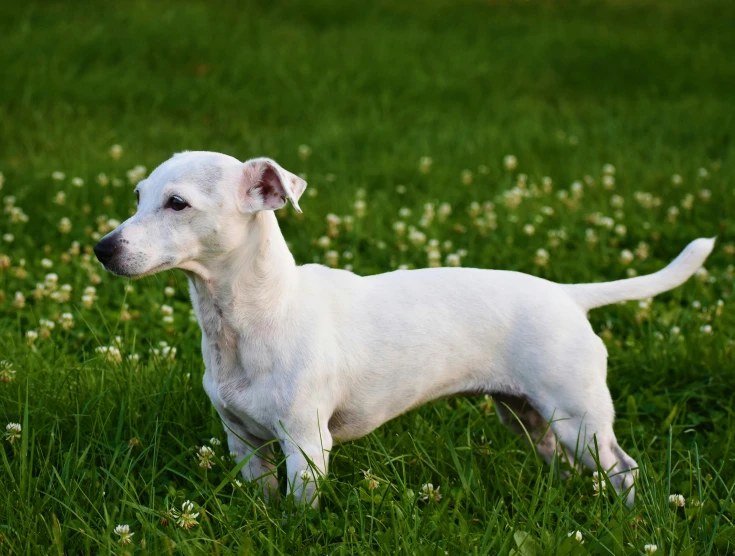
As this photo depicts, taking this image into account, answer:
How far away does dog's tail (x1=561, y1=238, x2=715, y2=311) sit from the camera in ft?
12.5

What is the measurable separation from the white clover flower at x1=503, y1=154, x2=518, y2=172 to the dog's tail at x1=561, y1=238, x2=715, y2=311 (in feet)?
13.4

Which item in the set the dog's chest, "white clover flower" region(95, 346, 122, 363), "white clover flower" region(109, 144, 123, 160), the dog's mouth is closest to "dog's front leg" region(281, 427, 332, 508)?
the dog's chest

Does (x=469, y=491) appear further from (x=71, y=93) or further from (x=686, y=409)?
(x=71, y=93)

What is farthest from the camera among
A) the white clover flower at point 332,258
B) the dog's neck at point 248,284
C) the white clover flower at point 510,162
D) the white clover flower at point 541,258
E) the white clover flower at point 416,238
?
the white clover flower at point 510,162

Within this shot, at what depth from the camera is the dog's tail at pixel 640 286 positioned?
12.5ft

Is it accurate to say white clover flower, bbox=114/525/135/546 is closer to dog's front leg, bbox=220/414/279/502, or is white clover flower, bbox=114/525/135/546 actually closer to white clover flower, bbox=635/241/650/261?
dog's front leg, bbox=220/414/279/502

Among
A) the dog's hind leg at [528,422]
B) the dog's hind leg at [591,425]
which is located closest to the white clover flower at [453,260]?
Result: the dog's hind leg at [528,422]

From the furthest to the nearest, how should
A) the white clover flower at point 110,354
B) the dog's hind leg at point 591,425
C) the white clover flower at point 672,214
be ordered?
the white clover flower at point 672,214
the white clover flower at point 110,354
the dog's hind leg at point 591,425

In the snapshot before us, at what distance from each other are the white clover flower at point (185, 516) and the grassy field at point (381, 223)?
42mm

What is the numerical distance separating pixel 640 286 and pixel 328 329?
4.67 feet

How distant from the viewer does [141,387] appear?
396 cm

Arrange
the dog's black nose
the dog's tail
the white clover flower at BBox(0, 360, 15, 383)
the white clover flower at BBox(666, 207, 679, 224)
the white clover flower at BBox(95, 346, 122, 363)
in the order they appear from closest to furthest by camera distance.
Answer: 1. the dog's black nose
2. the dog's tail
3. the white clover flower at BBox(0, 360, 15, 383)
4. the white clover flower at BBox(95, 346, 122, 363)
5. the white clover flower at BBox(666, 207, 679, 224)

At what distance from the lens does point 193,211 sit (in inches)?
126

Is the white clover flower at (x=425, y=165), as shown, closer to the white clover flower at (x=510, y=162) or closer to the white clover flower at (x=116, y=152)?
the white clover flower at (x=510, y=162)
